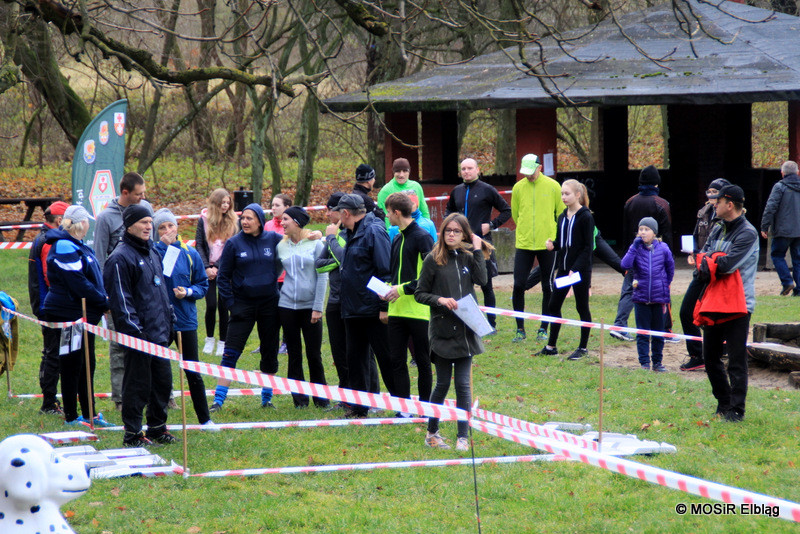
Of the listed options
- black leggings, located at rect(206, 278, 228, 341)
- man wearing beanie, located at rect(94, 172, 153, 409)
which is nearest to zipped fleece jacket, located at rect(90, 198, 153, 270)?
man wearing beanie, located at rect(94, 172, 153, 409)

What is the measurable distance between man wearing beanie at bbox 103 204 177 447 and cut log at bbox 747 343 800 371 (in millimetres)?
5653

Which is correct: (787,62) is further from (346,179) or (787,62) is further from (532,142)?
(346,179)

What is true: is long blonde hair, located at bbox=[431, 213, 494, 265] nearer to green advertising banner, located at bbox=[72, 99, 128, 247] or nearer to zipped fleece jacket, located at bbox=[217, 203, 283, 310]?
zipped fleece jacket, located at bbox=[217, 203, 283, 310]

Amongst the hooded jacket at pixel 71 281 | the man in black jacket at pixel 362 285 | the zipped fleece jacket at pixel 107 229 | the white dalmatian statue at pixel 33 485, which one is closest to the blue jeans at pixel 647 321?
the man in black jacket at pixel 362 285

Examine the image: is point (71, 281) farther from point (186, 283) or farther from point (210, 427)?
point (210, 427)

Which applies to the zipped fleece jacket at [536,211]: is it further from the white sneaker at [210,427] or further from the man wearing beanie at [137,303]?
the man wearing beanie at [137,303]

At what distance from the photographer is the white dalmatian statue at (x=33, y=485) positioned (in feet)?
11.2

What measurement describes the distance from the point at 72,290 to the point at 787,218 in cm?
1027

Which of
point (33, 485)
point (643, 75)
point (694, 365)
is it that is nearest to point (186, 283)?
point (33, 485)

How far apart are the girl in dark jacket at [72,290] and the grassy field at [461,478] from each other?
35cm

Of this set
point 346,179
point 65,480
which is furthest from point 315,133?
point 65,480

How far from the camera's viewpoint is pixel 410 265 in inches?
277

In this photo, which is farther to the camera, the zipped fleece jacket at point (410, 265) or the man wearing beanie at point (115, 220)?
the man wearing beanie at point (115, 220)

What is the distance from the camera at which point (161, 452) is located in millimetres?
6438
